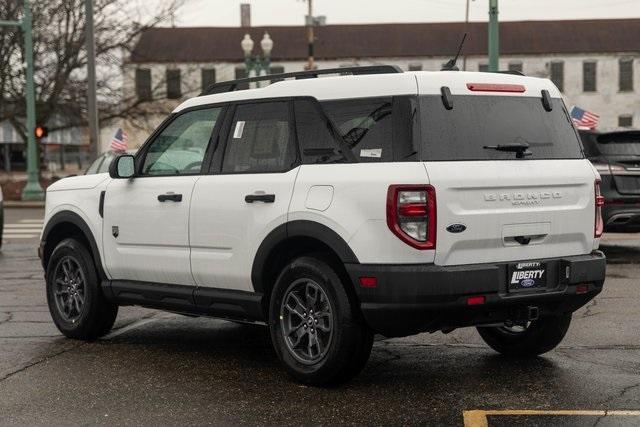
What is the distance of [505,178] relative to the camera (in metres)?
6.08

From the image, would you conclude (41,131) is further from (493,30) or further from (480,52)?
(480,52)

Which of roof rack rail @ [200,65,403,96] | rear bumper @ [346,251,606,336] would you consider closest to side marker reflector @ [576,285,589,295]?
rear bumper @ [346,251,606,336]

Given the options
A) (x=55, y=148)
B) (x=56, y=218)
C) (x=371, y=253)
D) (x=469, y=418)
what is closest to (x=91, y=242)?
(x=56, y=218)

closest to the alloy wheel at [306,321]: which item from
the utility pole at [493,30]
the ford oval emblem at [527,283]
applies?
the ford oval emblem at [527,283]

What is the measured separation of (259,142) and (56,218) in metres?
2.42

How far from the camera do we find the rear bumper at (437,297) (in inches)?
228

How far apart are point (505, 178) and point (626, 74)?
71.7 meters

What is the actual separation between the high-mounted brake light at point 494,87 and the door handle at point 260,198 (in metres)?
1.38

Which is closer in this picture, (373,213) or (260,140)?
(373,213)

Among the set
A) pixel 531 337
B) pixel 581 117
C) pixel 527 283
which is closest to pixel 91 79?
pixel 581 117

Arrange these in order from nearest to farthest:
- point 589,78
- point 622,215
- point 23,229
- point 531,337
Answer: point 531,337 < point 622,215 < point 23,229 < point 589,78

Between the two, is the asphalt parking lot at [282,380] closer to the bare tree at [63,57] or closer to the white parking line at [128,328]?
the white parking line at [128,328]

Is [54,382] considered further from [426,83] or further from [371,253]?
[426,83]

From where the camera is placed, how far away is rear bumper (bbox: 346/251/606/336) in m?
5.79
